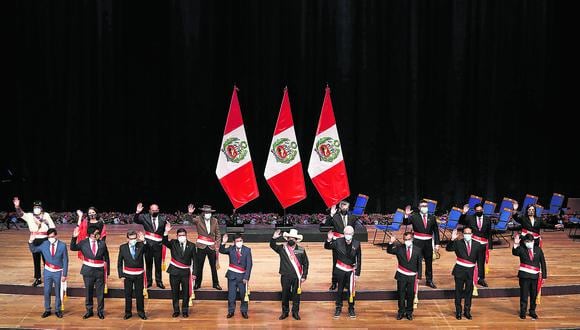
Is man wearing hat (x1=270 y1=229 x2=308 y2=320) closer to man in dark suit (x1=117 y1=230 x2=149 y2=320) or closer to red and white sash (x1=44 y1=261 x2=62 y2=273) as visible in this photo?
man in dark suit (x1=117 y1=230 x2=149 y2=320)

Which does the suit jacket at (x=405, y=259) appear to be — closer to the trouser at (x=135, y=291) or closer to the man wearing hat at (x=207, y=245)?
the man wearing hat at (x=207, y=245)

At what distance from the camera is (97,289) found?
1151cm

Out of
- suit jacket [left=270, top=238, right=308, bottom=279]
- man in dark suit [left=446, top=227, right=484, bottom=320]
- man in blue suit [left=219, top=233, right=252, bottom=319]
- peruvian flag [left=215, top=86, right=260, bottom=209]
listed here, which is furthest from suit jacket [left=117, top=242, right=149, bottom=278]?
peruvian flag [left=215, top=86, right=260, bottom=209]

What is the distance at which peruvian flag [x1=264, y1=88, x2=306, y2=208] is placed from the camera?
16.4 m

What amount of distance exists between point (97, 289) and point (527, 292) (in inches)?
252

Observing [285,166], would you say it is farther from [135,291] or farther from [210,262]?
[135,291]

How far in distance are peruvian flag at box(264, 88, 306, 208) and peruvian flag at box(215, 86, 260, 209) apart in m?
0.44

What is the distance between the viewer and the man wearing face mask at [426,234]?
41.6 feet

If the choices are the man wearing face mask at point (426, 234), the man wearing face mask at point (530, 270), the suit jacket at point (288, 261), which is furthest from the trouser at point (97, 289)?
the man wearing face mask at point (530, 270)

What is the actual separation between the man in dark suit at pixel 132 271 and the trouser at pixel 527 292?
18.4ft

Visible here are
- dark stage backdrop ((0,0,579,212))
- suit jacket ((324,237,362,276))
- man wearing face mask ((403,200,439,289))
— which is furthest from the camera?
dark stage backdrop ((0,0,579,212))

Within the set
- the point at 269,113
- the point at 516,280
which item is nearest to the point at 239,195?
the point at 269,113

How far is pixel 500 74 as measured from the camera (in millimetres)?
19172

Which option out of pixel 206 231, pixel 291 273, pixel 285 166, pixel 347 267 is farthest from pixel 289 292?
pixel 285 166
